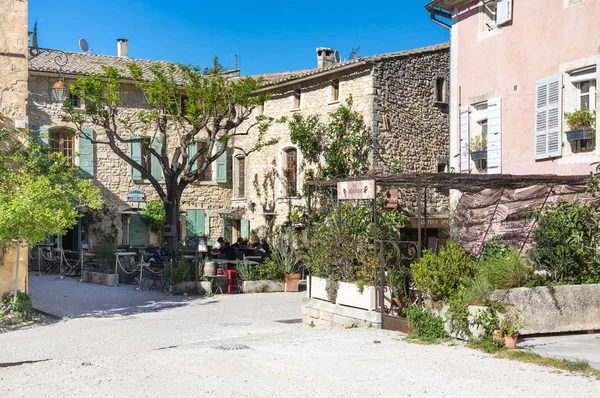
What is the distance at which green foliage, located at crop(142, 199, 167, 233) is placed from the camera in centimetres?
2830

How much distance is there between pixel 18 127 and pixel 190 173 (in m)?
8.82

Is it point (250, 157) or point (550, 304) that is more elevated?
point (250, 157)

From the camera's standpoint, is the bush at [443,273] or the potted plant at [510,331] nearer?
the potted plant at [510,331]

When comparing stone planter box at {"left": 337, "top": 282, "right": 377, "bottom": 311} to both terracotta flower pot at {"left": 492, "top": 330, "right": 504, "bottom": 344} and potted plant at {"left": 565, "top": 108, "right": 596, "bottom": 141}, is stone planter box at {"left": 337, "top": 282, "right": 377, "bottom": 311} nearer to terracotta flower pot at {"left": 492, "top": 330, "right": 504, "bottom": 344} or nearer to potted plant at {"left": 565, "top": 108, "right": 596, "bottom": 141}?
terracotta flower pot at {"left": 492, "top": 330, "right": 504, "bottom": 344}

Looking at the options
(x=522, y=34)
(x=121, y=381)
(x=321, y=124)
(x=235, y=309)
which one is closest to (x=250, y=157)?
(x=321, y=124)

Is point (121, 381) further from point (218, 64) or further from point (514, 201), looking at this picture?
point (218, 64)

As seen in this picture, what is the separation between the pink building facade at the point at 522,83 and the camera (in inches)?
499

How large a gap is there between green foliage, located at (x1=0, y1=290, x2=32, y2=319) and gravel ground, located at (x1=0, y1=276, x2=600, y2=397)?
4.70 feet


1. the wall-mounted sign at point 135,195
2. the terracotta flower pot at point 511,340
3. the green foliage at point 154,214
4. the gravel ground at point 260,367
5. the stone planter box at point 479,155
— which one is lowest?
the gravel ground at point 260,367

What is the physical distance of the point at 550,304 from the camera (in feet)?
31.3

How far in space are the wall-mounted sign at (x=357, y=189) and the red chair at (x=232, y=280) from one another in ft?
21.2

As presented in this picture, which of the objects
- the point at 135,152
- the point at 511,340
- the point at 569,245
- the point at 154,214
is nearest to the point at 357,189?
the point at 569,245

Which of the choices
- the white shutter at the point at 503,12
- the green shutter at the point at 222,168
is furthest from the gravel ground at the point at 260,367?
the green shutter at the point at 222,168

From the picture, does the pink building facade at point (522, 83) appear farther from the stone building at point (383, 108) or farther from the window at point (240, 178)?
the window at point (240, 178)
